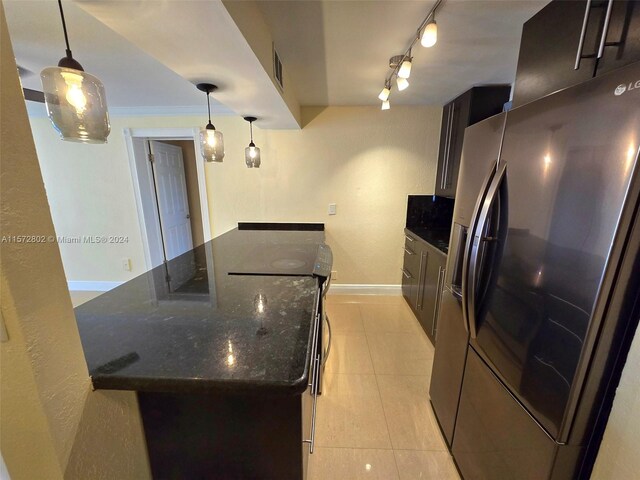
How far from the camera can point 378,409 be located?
1.72 metres

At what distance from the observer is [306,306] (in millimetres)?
1075

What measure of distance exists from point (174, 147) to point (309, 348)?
3.93m

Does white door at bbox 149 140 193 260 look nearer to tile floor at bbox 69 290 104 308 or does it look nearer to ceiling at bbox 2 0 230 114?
ceiling at bbox 2 0 230 114

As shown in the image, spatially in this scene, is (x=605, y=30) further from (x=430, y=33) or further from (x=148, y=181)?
(x=148, y=181)

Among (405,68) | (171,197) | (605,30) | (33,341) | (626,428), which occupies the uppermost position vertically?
(405,68)

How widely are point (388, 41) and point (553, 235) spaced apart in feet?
4.62

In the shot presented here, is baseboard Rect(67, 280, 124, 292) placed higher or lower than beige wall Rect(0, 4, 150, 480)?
lower

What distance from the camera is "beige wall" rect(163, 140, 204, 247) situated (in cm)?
405

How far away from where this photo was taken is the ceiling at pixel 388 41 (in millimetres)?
1243

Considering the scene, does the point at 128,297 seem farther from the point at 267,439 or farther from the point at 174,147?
the point at 174,147

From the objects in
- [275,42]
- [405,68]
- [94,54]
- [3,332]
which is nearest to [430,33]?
[405,68]

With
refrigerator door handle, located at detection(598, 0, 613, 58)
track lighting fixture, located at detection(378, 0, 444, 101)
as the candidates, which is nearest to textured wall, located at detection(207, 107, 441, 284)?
track lighting fixture, located at detection(378, 0, 444, 101)

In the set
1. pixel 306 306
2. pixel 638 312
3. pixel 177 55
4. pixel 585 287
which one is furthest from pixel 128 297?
pixel 638 312

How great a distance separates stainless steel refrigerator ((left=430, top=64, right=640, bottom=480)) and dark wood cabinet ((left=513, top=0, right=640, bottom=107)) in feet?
0.49
